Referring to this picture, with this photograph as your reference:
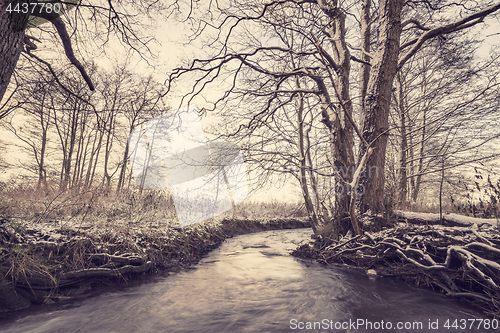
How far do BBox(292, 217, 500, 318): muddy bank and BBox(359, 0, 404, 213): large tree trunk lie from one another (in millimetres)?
873

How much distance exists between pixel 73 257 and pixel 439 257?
21.8 feet

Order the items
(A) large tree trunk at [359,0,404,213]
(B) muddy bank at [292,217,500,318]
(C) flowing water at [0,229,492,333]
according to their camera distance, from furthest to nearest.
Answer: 1. (A) large tree trunk at [359,0,404,213]
2. (B) muddy bank at [292,217,500,318]
3. (C) flowing water at [0,229,492,333]

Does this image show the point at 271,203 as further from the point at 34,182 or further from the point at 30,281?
the point at 30,281

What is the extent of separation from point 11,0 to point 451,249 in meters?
7.77

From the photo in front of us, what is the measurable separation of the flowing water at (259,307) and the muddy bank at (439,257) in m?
0.26

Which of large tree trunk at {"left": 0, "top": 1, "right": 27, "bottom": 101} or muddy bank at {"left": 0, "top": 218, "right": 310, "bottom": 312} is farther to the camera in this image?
muddy bank at {"left": 0, "top": 218, "right": 310, "bottom": 312}

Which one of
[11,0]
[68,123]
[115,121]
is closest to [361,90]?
[11,0]

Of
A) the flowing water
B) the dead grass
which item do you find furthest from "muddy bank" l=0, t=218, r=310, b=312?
the dead grass

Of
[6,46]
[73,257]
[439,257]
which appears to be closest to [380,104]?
[439,257]

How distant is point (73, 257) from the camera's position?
14.8 ft

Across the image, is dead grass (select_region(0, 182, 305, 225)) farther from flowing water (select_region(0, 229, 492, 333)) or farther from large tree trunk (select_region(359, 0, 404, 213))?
large tree trunk (select_region(359, 0, 404, 213))

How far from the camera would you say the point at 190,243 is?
7555 mm

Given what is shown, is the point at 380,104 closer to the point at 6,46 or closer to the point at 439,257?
the point at 439,257

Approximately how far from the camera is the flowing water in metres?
3.34
